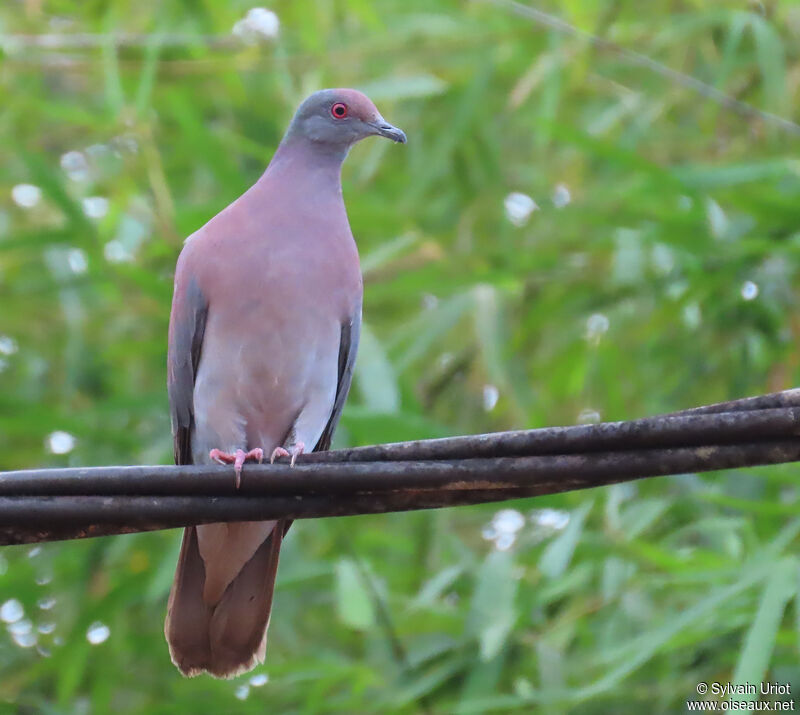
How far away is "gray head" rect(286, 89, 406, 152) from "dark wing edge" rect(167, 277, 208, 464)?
2.00 ft

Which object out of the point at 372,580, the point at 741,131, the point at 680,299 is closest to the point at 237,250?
the point at 372,580

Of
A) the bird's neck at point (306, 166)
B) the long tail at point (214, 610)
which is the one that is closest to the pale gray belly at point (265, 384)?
the long tail at point (214, 610)

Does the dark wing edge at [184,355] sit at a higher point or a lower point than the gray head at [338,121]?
lower

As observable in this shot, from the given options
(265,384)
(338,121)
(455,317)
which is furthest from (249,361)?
(455,317)

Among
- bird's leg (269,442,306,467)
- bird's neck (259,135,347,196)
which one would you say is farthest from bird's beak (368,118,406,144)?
bird's leg (269,442,306,467)

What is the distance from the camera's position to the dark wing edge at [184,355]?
8.89 feet

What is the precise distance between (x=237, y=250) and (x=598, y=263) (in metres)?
1.96

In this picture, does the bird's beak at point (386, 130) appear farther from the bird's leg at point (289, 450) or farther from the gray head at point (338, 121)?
the bird's leg at point (289, 450)

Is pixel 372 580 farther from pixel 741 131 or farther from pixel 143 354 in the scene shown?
pixel 741 131

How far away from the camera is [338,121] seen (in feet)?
10.3

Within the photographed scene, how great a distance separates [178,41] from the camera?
4.21 meters

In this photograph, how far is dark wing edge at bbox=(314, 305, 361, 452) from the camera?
2845 mm

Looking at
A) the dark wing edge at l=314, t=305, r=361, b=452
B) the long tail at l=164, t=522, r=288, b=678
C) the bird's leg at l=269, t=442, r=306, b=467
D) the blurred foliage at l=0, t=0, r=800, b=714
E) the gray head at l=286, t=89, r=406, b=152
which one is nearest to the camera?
the bird's leg at l=269, t=442, r=306, b=467

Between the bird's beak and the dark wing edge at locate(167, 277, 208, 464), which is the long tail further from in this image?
the bird's beak
